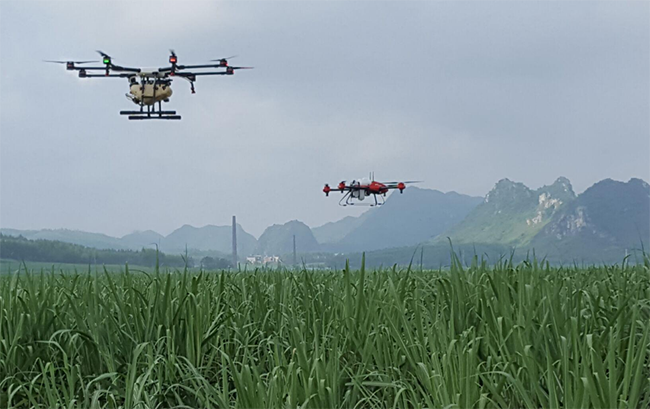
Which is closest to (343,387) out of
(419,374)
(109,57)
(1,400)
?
(419,374)

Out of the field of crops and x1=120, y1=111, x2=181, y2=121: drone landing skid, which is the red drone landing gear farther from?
the field of crops

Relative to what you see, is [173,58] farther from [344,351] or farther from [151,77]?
[344,351]

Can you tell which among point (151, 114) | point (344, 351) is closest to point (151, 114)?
point (151, 114)

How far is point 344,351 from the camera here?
3.73 meters

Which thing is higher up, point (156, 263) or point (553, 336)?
point (156, 263)

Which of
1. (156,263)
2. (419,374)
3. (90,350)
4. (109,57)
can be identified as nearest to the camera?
(419,374)

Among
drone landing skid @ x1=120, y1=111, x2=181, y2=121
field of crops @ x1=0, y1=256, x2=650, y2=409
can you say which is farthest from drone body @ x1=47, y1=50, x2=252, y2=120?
field of crops @ x1=0, y1=256, x2=650, y2=409

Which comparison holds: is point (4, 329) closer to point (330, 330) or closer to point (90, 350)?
point (90, 350)

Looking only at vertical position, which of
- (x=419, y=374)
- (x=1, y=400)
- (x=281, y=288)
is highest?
(x=281, y=288)

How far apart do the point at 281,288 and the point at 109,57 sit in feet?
127

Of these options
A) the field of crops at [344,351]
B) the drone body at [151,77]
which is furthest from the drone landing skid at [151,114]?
the field of crops at [344,351]

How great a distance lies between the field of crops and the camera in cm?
285

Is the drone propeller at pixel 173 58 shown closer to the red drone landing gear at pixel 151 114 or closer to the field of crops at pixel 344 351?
the red drone landing gear at pixel 151 114

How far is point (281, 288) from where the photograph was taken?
5383 mm
